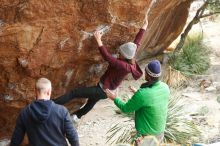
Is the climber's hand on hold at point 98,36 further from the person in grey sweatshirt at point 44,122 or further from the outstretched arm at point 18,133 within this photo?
the outstretched arm at point 18,133

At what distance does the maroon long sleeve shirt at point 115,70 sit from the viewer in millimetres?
8047

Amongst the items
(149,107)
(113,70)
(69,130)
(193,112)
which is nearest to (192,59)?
(193,112)

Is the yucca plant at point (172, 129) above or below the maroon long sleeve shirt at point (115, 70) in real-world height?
below

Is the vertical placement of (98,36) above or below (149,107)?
above

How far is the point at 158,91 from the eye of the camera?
272 inches

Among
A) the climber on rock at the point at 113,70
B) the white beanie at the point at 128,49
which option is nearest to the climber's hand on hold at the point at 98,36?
the climber on rock at the point at 113,70

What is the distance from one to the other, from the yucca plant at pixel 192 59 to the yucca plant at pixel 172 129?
392cm

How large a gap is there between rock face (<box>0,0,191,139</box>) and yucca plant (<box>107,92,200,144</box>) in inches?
52.8

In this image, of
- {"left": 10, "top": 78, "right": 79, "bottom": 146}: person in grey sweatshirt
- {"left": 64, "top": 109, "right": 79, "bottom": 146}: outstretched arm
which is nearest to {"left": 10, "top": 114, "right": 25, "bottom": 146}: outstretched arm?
{"left": 10, "top": 78, "right": 79, "bottom": 146}: person in grey sweatshirt

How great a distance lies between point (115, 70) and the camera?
8273 millimetres

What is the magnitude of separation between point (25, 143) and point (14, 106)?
85 cm

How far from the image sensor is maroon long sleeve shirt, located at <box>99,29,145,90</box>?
805cm

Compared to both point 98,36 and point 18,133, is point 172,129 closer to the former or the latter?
point 98,36

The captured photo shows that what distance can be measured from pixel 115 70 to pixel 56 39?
1.07m
